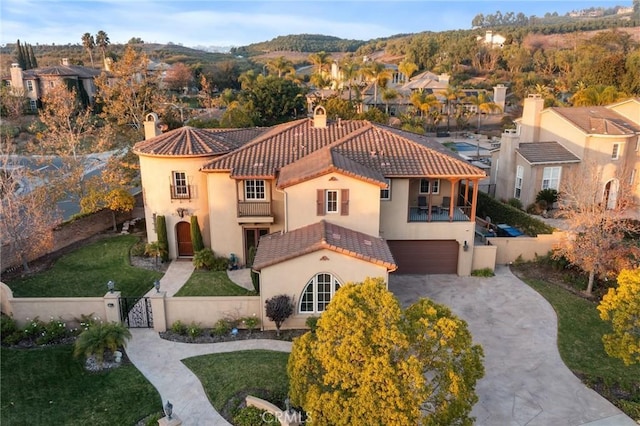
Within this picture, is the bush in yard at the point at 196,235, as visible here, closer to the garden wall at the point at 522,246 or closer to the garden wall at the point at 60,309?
the garden wall at the point at 60,309

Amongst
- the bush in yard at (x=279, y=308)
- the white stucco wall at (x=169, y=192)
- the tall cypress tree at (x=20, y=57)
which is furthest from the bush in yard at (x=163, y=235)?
the tall cypress tree at (x=20, y=57)

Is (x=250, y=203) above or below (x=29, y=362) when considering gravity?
above

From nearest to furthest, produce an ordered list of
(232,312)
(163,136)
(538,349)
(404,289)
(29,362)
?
1. (29,362)
2. (538,349)
3. (232,312)
4. (404,289)
5. (163,136)

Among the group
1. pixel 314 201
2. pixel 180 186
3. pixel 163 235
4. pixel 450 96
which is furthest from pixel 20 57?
pixel 314 201

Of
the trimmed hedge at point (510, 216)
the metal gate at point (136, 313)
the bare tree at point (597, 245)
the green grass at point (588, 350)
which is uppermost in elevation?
the bare tree at point (597, 245)

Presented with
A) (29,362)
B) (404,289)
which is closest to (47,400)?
(29,362)

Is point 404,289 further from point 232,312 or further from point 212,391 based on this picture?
point 212,391
